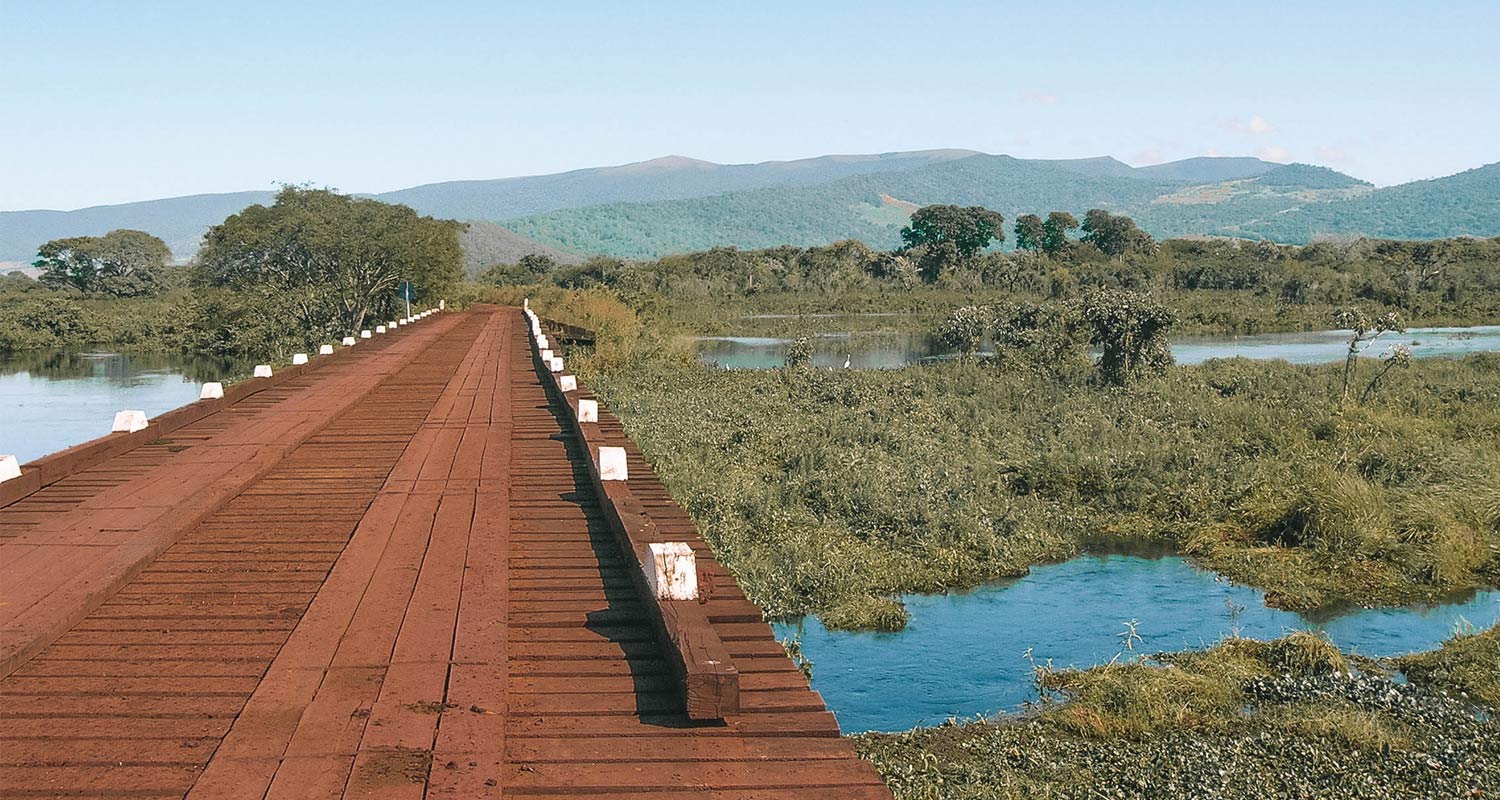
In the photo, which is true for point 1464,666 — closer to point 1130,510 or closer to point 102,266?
point 1130,510

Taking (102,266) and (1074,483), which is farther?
(102,266)

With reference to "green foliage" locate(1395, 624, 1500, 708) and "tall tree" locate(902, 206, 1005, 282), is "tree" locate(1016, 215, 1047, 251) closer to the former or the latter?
"tall tree" locate(902, 206, 1005, 282)

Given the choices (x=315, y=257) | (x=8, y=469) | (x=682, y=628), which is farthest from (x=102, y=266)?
(x=682, y=628)

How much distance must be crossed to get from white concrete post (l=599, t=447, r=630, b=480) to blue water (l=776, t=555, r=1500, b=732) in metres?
2.82

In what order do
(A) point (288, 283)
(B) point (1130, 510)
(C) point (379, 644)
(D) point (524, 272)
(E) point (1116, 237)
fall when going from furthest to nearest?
(D) point (524, 272) → (E) point (1116, 237) → (A) point (288, 283) → (B) point (1130, 510) → (C) point (379, 644)

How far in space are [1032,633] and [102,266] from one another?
3641 inches

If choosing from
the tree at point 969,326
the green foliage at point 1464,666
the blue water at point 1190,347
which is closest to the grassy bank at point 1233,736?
the green foliage at point 1464,666

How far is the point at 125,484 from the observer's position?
941 centimetres

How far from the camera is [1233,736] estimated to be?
855 cm

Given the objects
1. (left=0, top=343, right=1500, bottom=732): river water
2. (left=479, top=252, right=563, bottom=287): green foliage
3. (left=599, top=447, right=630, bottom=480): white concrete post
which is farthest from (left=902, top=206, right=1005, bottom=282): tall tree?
(left=599, top=447, right=630, bottom=480): white concrete post

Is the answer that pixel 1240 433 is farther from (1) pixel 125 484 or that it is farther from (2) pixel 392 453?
(1) pixel 125 484

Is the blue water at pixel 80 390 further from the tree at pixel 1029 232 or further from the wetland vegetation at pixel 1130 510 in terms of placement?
the tree at pixel 1029 232

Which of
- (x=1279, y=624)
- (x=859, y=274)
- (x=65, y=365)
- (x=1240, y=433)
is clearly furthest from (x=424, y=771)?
(x=859, y=274)

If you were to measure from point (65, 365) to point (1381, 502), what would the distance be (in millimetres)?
42011
